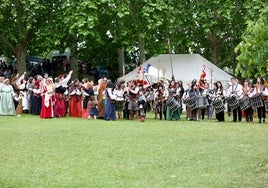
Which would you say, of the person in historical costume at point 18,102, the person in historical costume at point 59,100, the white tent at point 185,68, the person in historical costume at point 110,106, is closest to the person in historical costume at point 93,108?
the person in historical costume at point 110,106

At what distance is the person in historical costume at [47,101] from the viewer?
21000 mm

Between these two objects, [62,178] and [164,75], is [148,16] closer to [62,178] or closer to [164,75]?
[164,75]

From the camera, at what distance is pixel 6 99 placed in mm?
22109

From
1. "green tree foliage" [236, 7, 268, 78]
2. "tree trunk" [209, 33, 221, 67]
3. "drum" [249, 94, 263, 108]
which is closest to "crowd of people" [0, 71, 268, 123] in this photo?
"drum" [249, 94, 263, 108]

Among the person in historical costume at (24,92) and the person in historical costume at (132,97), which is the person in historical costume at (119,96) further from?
the person in historical costume at (24,92)

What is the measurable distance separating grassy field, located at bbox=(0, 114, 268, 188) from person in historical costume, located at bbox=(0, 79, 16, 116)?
5.49 meters

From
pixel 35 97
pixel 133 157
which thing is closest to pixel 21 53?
pixel 35 97

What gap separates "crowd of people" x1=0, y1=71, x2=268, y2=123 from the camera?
20156 millimetres

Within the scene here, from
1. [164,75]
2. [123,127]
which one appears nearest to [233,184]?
[123,127]

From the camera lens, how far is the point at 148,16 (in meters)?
27.0

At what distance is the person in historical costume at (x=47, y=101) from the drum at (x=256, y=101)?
771cm

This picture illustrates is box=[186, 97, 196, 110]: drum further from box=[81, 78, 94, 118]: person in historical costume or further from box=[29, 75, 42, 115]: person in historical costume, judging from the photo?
box=[29, 75, 42, 115]: person in historical costume

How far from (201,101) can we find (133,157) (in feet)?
33.4

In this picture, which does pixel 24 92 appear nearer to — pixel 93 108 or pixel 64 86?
pixel 64 86
